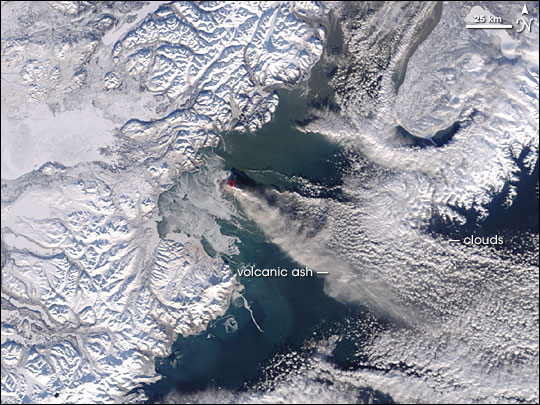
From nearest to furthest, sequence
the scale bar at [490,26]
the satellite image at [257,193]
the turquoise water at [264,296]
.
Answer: the satellite image at [257,193] < the turquoise water at [264,296] < the scale bar at [490,26]

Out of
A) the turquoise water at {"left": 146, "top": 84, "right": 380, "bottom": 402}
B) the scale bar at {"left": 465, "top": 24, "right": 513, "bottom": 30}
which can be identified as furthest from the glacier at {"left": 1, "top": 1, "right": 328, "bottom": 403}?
the scale bar at {"left": 465, "top": 24, "right": 513, "bottom": 30}

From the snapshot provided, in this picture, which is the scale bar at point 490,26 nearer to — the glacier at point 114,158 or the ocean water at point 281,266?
the ocean water at point 281,266

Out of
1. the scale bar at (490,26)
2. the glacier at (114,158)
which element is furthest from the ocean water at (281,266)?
the scale bar at (490,26)

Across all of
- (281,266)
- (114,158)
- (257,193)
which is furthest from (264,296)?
(114,158)

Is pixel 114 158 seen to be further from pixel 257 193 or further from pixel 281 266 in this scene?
pixel 281 266

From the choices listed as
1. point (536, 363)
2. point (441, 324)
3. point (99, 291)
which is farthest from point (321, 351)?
point (99, 291)

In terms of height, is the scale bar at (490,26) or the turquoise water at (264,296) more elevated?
the scale bar at (490,26)
